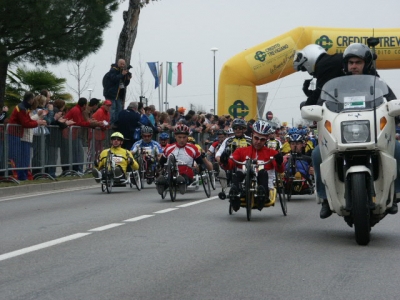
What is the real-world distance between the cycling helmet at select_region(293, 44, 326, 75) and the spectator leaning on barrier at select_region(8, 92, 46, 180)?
32.0 feet

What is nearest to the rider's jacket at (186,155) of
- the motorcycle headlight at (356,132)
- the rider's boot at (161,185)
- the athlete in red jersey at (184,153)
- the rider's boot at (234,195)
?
the athlete in red jersey at (184,153)

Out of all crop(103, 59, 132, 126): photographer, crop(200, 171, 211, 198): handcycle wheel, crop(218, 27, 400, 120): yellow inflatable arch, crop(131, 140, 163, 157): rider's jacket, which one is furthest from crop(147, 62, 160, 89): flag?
crop(200, 171, 211, 198): handcycle wheel

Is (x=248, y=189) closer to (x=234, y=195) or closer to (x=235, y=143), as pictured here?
(x=234, y=195)

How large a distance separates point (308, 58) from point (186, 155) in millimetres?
6713

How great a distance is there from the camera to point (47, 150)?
920 inches

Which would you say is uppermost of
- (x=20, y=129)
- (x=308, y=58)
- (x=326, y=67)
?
(x=308, y=58)

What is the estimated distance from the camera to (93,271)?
8977 millimetres

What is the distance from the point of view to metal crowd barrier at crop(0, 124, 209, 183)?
21438 millimetres

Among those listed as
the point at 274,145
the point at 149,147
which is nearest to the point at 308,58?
the point at 274,145

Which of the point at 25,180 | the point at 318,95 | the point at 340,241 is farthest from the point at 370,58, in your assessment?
the point at 25,180

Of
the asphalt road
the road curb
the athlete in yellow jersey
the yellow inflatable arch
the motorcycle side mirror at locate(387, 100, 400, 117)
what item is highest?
the yellow inflatable arch

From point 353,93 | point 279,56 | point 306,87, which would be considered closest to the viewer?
point 353,93

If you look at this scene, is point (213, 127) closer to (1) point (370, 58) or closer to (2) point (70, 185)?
(2) point (70, 185)

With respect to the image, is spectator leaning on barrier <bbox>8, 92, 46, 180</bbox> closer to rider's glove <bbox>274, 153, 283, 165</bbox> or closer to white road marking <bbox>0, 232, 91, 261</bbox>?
rider's glove <bbox>274, 153, 283, 165</bbox>
